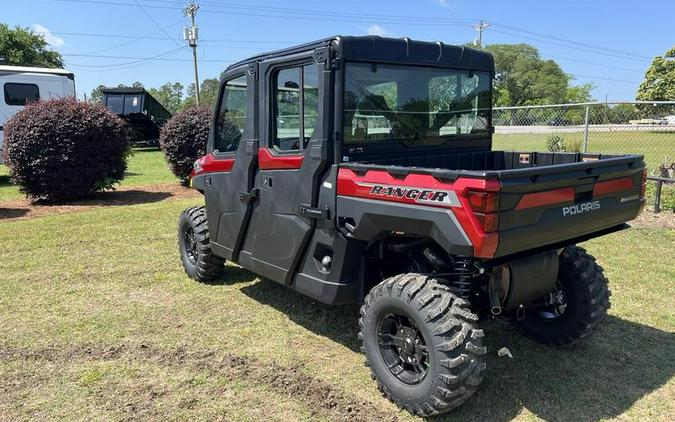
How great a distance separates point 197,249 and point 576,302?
139 inches

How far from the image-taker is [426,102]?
414 centimetres

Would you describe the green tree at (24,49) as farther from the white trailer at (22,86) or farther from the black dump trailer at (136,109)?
the white trailer at (22,86)

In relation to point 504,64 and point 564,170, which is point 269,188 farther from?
point 504,64

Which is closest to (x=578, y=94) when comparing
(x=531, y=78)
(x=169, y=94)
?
(x=531, y=78)

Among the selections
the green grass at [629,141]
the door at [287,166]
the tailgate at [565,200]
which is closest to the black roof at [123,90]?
the green grass at [629,141]

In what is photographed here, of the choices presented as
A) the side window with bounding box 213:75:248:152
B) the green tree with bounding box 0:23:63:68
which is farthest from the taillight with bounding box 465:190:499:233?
the green tree with bounding box 0:23:63:68

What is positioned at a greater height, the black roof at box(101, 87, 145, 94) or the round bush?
the black roof at box(101, 87, 145, 94)

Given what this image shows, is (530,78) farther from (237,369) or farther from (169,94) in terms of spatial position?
(237,369)

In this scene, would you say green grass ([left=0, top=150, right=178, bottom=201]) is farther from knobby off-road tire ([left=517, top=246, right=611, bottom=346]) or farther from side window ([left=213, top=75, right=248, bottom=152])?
knobby off-road tire ([left=517, top=246, right=611, bottom=346])

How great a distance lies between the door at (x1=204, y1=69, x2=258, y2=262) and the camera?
14.3 feet

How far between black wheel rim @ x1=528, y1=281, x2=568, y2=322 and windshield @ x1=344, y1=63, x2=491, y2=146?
140cm

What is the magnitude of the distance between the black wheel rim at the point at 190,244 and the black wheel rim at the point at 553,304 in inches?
135

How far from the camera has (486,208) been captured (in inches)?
108

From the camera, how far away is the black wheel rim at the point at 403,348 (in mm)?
3211
